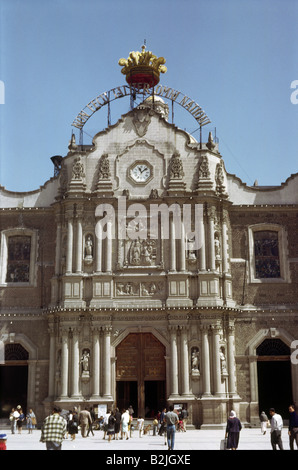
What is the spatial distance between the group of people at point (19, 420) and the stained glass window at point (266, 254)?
1631 centimetres

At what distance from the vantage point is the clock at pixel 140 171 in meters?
39.4

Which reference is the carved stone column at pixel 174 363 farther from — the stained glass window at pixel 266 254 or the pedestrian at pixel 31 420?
the pedestrian at pixel 31 420

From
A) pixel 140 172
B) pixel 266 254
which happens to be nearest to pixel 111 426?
pixel 266 254

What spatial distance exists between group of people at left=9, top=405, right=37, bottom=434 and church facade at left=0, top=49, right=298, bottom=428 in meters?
1.60

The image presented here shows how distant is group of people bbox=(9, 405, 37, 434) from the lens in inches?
1342

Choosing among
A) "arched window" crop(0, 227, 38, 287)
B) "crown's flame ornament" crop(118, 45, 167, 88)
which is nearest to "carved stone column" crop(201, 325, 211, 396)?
"arched window" crop(0, 227, 38, 287)

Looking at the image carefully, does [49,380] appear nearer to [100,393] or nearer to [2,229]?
[100,393]

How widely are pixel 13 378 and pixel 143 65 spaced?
22.9 meters

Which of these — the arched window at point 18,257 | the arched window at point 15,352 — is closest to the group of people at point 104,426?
the arched window at point 15,352

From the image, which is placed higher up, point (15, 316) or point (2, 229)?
point (2, 229)

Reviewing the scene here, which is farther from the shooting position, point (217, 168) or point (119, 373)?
point (217, 168)
